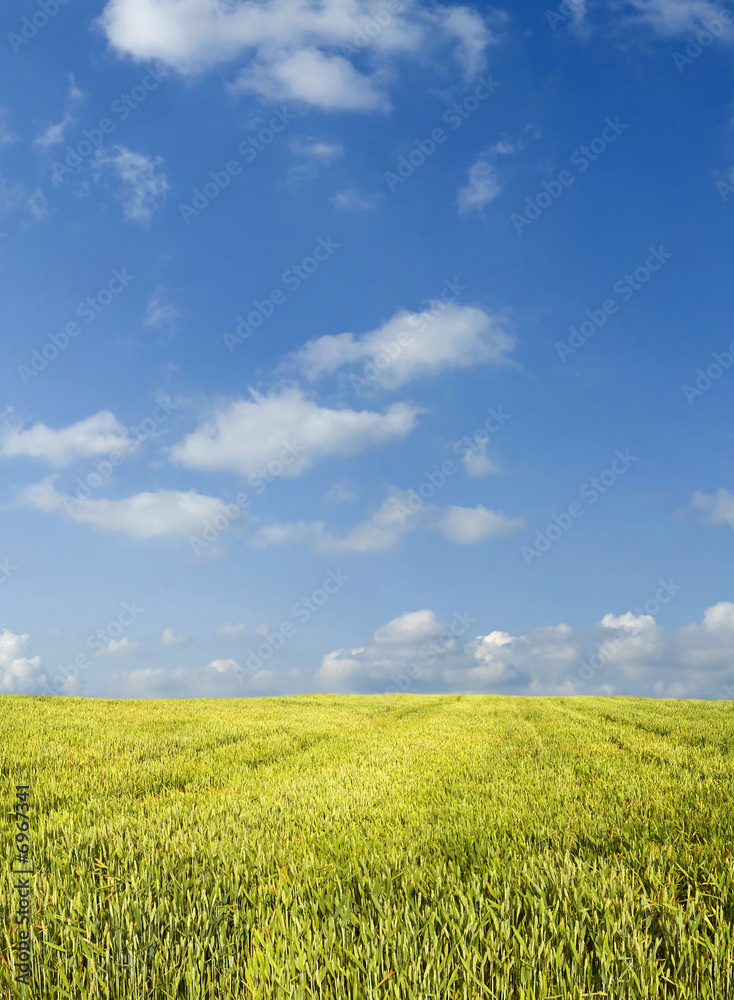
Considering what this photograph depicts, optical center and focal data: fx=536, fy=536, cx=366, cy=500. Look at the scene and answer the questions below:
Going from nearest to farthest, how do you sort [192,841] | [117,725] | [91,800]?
[192,841], [91,800], [117,725]

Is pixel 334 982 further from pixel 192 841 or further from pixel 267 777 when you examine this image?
pixel 267 777

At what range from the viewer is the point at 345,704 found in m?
33.5

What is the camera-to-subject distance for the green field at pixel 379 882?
11.2ft

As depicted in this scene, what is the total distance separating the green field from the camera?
3.42 meters

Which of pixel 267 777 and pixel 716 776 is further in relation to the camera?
pixel 267 777

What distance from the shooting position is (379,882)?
15.4 feet

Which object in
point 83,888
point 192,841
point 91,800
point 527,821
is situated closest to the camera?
point 83,888

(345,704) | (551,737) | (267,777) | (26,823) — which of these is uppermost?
(26,823)

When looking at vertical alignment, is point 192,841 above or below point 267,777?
above

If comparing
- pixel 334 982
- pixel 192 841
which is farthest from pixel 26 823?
pixel 334 982

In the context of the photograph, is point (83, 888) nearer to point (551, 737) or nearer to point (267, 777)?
point (267, 777)

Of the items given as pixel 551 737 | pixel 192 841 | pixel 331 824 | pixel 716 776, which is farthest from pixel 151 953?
pixel 551 737

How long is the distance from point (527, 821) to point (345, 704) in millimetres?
28784

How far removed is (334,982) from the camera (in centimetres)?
337
